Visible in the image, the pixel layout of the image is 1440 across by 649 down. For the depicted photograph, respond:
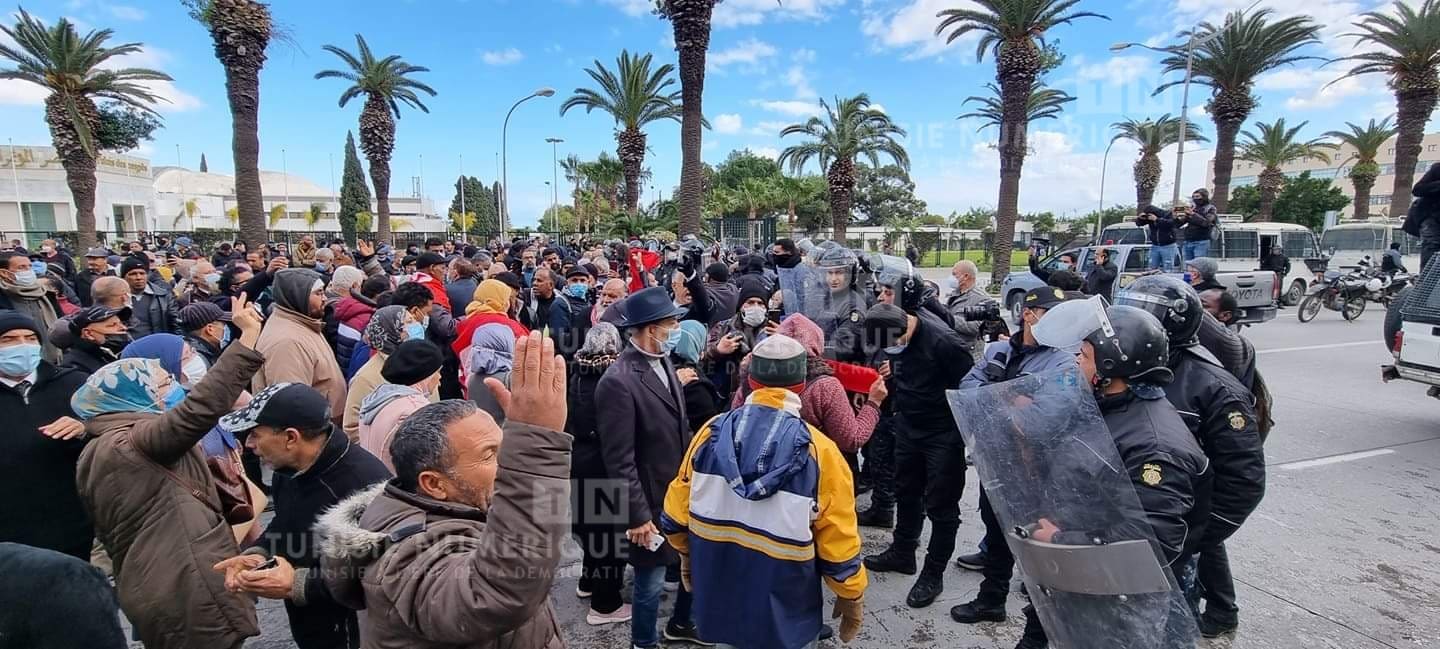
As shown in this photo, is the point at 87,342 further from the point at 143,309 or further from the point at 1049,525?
the point at 1049,525

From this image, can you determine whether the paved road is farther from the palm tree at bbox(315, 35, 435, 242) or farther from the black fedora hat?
the palm tree at bbox(315, 35, 435, 242)

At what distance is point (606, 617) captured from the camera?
351cm

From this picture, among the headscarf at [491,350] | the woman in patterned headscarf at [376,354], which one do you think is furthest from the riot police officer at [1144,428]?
the woman in patterned headscarf at [376,354]

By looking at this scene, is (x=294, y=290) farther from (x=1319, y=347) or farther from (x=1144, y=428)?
(x=1319, y=347)

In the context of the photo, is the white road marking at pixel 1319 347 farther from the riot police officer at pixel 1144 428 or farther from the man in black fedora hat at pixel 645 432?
the man in black fedora hat at pixel 645 432

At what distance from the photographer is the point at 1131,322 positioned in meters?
2.32

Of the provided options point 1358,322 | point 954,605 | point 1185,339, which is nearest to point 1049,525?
point 1185,339

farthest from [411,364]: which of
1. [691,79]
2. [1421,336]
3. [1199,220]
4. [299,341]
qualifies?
[691,79]

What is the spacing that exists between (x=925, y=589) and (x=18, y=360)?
14.5 feet

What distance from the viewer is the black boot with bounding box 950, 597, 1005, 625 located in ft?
11.2

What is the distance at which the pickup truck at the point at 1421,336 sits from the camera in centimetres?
601

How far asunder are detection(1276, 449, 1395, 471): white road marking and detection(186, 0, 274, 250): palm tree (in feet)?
57.7

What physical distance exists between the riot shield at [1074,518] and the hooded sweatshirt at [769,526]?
0.56 meters

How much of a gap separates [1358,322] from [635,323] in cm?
1771
